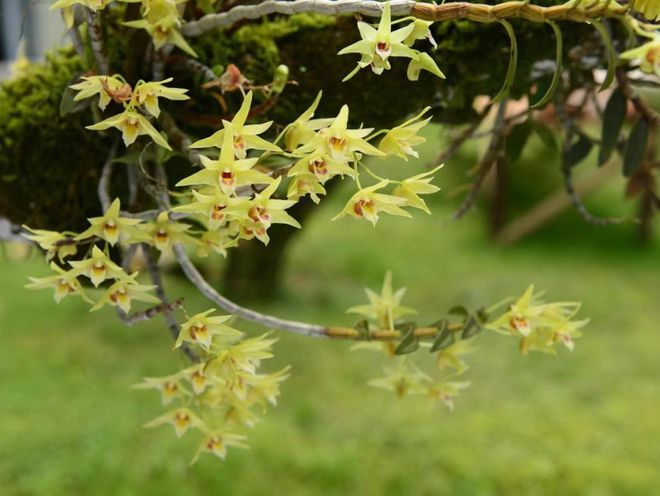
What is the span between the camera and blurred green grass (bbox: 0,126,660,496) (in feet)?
4.45

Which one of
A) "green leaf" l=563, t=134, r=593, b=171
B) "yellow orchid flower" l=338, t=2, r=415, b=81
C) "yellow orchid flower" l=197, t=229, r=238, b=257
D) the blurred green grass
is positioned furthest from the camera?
the blurred green grass

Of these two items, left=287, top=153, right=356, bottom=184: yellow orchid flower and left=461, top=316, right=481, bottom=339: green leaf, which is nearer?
left=287, top=153, right=356, bottom=184: yellow orchid flower

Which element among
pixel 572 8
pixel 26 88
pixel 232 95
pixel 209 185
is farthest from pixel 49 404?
pixel 572 8

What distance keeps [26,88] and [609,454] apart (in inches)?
→ 49.6

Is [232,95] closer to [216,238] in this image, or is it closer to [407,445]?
[216,238]

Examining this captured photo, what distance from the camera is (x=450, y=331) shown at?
608 mm

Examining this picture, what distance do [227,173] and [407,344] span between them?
0.69ft

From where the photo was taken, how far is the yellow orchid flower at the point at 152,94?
0.46 meters

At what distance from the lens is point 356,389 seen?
1824mm

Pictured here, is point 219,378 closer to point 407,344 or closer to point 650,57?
point 407,344

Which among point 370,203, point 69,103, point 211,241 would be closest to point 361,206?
point 370,203

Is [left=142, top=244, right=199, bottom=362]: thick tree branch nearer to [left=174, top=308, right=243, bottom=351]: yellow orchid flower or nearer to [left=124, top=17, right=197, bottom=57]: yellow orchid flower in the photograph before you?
[left=174, top=308, right=243, bottom=351]: yellow orchid flower

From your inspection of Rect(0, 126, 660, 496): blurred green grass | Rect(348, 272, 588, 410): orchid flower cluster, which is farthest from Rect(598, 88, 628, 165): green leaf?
Rect(0, 126, 660, 496): blurred green grass

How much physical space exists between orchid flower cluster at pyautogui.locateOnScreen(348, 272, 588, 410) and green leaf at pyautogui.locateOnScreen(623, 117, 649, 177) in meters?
0.17
